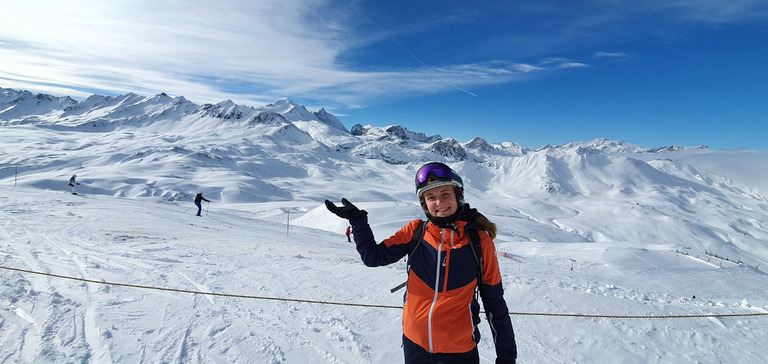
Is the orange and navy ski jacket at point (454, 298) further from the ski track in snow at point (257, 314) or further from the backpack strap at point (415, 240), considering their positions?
the ski track in snow at point (257, 314)

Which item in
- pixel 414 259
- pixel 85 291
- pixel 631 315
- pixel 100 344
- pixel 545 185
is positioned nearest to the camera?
pixel 414 259

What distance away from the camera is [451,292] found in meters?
2.91

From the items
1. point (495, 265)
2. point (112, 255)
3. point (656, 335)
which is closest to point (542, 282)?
point (656, 335)

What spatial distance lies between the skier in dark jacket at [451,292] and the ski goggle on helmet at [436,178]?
2cm

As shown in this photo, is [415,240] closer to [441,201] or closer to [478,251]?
[441,201]

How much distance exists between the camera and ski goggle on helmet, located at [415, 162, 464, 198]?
10.6ft

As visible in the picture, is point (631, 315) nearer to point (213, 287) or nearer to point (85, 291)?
point (213, 287)

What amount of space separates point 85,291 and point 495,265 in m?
7.54

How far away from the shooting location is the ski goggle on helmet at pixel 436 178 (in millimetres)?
3246

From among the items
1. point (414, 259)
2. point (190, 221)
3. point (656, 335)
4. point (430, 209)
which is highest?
point (430, 209)

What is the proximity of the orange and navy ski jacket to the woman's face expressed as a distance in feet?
0.55

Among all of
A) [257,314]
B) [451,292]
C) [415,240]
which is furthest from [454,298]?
[257,314]

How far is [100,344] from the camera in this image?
4.55m

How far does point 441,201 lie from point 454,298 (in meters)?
0.90
